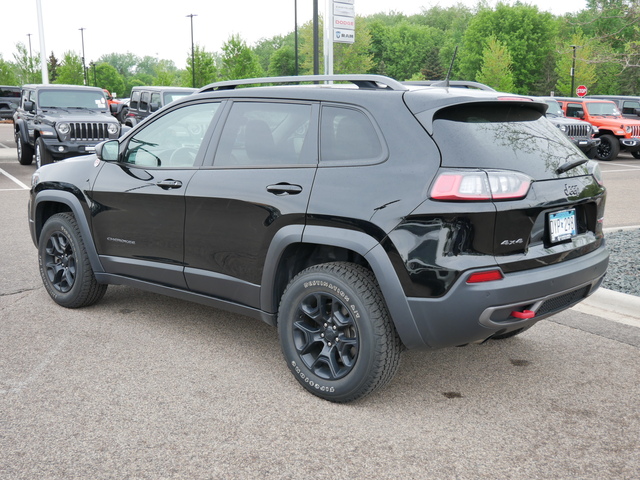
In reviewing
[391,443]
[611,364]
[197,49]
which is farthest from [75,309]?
[197,49]

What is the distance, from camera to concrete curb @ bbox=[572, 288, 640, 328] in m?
5.19

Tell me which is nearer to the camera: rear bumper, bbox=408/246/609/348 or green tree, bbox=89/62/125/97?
rear bumper, bbox=408/246/609/348

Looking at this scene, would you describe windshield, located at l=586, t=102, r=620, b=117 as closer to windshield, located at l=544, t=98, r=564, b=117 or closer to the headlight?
windshield, located at l=544, t=98, r=564, b=117

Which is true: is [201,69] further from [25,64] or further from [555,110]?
[555,110]

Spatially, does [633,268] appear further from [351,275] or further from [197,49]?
[197,49]

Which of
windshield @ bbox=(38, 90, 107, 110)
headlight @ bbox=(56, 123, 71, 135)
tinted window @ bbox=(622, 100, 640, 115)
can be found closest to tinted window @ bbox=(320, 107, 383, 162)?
headlight @ bbox=(56, 123, 71, 135)

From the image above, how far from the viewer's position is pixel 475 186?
127 inches

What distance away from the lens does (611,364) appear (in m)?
4.26

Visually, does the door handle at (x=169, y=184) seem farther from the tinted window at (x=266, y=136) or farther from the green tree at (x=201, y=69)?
the green tree at (x=201, y=69)

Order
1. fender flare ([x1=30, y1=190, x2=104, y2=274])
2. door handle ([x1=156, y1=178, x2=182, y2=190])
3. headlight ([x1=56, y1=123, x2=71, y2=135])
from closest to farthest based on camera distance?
1. door handle ([x1=156, y1=178, x2=182, y2=190])
2. fender flare ([x1=30, y1=190, x2=104, y2=274])
3. headlight ([x1=56, y1=123, x2=71, y2=135])

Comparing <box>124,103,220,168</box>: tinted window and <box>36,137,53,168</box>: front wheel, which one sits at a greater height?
<box>124,103,220,168</box>: tinted window

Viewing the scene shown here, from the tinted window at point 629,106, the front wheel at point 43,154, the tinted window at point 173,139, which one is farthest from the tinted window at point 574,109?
the tinted window at point 173,139

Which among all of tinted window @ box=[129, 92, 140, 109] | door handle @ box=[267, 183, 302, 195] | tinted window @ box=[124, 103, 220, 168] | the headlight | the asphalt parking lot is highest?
tinted window @ box=[129, 92, 140, 109]

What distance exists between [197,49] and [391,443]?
62.8 metres
